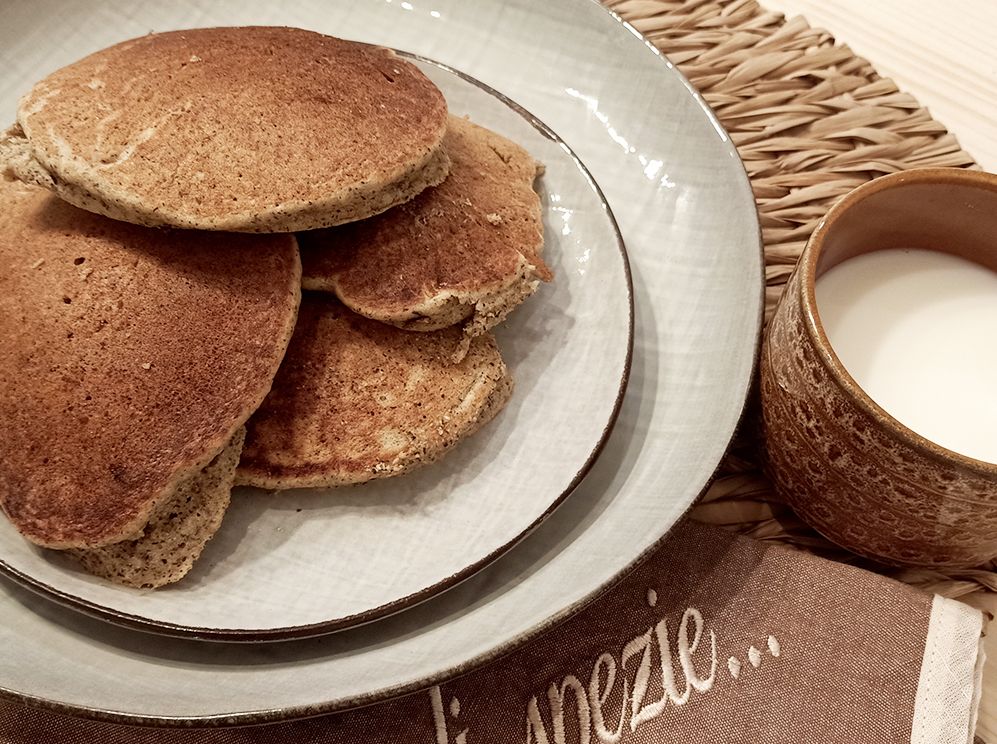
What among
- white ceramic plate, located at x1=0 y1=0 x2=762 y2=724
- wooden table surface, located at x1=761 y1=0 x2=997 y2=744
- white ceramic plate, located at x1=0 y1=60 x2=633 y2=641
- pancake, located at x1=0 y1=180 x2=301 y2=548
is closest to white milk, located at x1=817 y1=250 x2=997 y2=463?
white ceramic plate, located at x1=0 y1=0 x2=762 y2=724

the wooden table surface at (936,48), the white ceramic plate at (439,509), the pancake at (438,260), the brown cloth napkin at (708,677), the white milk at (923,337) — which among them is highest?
the wooden table surface at (936,48)

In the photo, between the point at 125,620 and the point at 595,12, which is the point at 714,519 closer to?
the point at 125,620

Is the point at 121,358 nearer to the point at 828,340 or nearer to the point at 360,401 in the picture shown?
the point at 360,401

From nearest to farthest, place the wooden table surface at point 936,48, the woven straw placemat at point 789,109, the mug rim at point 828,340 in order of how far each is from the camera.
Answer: the mug rim at point 828,340 → the woven straw placemat at point 789,109 → the wooden table surface at point 936,48

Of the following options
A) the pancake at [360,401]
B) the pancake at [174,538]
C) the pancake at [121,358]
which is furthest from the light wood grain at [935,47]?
the pancake at [174,538]

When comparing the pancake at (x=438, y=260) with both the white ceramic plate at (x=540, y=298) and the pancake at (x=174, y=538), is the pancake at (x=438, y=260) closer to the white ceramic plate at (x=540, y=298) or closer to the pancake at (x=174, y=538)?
the white ceramic plate at (x=540, y=298)

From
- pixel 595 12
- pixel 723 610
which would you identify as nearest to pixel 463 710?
pixel 723 610
